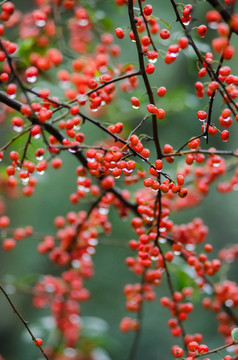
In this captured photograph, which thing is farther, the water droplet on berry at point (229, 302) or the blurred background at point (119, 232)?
the blurred background at point (119, 232)

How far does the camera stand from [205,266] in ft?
4.60

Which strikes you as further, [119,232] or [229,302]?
[119,232]

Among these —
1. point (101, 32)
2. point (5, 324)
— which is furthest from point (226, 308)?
point (5, 324)

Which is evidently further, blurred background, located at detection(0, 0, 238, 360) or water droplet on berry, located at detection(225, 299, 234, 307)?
blurred background, located at detection(0, 0, 238, 360)

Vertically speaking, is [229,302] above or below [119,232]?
below

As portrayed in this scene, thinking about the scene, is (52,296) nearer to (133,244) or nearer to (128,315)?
(133,244)

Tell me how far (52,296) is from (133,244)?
2.36ft

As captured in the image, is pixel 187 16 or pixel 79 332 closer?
pixel 187 16

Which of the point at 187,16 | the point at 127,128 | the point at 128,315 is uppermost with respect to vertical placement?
the point at 127,128

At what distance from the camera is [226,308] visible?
155 cm

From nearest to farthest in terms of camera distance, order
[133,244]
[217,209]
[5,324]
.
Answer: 1. [133,244]
2. [5,324]
3. [217,209]

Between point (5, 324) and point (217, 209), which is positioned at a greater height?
point (217, 209)

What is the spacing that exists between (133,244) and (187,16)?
0.71 m

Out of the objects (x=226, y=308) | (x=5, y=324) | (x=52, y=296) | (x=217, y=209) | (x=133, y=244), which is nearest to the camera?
(x=133, y=244)
